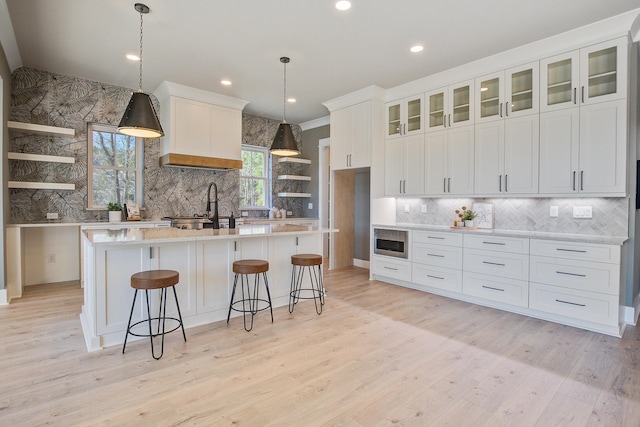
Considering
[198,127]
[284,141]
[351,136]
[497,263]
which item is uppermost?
[198,127]

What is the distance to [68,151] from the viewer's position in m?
4.69

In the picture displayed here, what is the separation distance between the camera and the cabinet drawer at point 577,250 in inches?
117

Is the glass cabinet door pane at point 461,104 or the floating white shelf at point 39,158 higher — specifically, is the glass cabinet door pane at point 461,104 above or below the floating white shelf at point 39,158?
above

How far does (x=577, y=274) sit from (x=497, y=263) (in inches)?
28.5

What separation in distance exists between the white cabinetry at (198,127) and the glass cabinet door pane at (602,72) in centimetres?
471

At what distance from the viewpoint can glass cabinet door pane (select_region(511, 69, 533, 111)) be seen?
3676 mm

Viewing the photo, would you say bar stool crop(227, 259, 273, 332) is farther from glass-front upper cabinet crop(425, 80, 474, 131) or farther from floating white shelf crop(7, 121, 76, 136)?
floating white shelf crop(7, 121, 76, 136)

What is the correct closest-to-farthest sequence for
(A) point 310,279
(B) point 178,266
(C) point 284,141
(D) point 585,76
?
1. (B) point 178,266
2. (D) point 585,76
3. (C) point 284,141
4. (A) point 310,279

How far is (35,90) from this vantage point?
4.48 metres

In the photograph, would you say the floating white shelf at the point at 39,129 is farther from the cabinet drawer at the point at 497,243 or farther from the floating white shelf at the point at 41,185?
the cabinet drawer at the point at 497,243

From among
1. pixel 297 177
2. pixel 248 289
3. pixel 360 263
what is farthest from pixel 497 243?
pixel 297 177

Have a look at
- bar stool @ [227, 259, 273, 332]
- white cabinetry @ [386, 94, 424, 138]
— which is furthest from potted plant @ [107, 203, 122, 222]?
white cabinetry @ [386, 94, 424, 138]

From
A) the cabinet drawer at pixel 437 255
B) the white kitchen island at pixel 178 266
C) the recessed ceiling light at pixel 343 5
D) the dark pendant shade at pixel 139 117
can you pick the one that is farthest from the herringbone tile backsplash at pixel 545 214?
the dark pendant shade at pixel 139 117

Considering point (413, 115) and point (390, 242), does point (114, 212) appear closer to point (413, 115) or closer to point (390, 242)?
point (390, 242)
